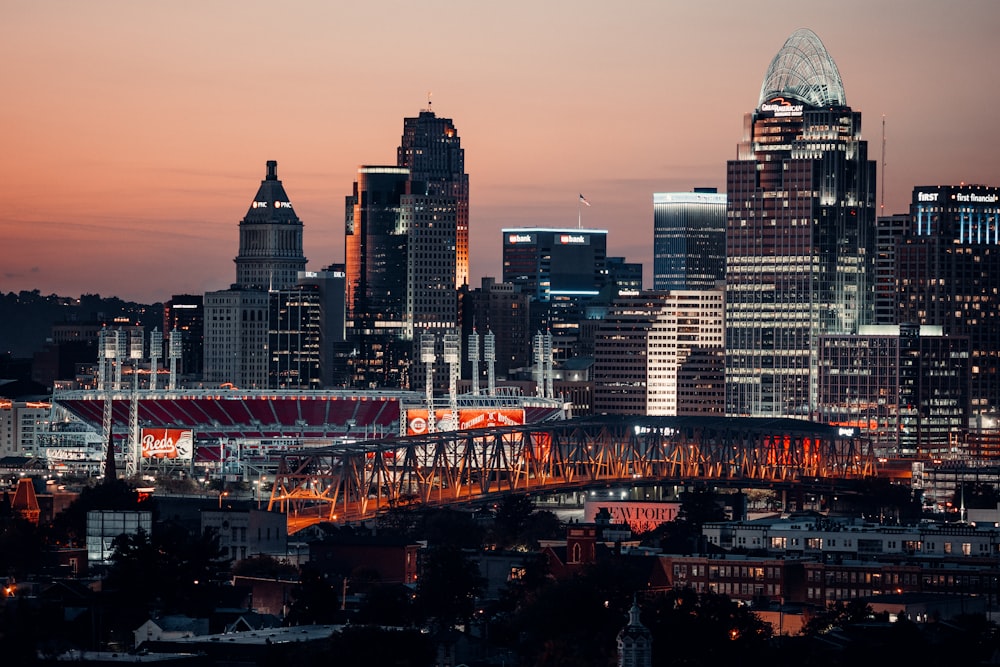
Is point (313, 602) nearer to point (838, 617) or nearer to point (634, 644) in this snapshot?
point (838, 617)

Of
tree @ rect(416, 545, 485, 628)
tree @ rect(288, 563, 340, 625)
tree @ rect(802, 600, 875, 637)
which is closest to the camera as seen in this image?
tree @ rect(802, 600, 875, 637)

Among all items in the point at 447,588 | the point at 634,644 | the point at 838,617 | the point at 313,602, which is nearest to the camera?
the point at 634,644

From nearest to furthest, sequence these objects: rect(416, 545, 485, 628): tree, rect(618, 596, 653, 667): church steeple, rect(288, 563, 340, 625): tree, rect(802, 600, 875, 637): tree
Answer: rect(618, 596, 653, 667): church steeple, rect(802, 600, 875, 637): tree, rect(288, 563, 340, 625): tree, rect(416, 545, 485, 628): tree

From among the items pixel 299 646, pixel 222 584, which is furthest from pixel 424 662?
pixel 222 584

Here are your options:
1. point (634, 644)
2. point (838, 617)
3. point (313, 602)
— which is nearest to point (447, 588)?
point (313, 602)

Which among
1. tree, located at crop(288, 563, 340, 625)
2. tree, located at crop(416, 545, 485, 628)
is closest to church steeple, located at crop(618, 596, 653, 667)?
tree, located at crop(416, 545, 485, 628)

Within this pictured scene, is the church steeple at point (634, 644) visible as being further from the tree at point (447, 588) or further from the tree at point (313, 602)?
the tree at point (313, 602)

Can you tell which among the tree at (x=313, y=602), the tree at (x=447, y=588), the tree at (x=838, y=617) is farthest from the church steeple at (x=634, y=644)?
the tree at (x=313, y=602)

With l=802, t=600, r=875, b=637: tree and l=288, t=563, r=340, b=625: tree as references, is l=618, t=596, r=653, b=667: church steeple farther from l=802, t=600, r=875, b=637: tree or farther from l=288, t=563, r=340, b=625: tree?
l=288, t=563, r=340, b=625: tree

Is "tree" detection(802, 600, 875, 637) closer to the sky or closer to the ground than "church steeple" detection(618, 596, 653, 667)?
closer to the ground

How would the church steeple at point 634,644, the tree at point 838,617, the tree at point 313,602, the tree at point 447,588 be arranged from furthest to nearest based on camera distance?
the tree at point 447,588 < the tree at point 313,602 < the tree at point 838,617 < the church steeple at point 634,644

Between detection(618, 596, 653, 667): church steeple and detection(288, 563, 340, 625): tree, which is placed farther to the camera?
detection(288, 563, 340, 625): tree

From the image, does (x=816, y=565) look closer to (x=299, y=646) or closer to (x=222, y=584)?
(x=222, y=584)

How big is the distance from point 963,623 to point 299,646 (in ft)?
109
